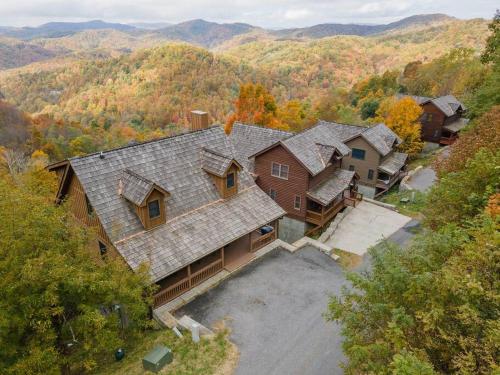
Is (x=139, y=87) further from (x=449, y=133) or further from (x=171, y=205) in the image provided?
(x=171, y=205)

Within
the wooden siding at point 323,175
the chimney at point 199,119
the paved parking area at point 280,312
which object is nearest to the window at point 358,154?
the wooden siding at point 323,175

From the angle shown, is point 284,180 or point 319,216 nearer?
point 319,216

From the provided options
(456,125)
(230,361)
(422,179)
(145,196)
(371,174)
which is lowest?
(422,179)

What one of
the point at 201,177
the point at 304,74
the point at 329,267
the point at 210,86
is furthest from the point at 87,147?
the point at 304,74

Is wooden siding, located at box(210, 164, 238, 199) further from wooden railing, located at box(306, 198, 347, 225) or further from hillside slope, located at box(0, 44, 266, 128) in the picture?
hillside slope, located at box(0, 44, 266, 128)

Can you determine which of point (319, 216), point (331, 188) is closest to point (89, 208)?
point (319, 216)

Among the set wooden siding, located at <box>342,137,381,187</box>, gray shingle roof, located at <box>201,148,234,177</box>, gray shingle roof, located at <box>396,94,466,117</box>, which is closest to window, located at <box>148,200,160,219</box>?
gray shingle roof, located at <box>201,148,234,177</box>

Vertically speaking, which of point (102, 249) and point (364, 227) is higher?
point (102, 249)
